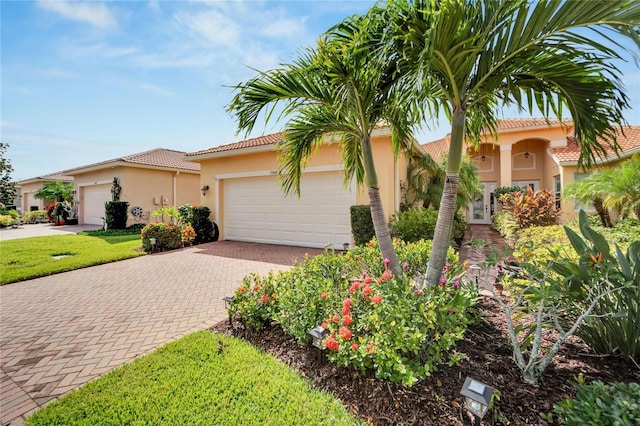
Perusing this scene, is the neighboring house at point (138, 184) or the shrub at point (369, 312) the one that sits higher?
the neighboring house at point (138, 184)

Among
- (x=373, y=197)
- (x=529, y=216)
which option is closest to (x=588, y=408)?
(x=373, y=197)

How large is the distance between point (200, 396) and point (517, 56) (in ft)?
15.7

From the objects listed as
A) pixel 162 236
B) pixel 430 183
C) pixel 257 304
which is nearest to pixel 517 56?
pixel 257 304

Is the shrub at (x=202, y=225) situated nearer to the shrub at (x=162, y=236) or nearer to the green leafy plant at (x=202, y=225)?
the green leafy plant at (x=202, y=225)

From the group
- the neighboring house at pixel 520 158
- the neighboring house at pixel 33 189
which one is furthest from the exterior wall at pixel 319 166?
the neighboring house at pixel 33 189

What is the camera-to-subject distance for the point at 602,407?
1697 millimetres

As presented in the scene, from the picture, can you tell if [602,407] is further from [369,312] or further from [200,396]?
[200,396]

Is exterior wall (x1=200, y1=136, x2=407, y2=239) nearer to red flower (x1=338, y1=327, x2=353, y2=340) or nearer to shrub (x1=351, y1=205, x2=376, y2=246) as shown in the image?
shrub (x1=351, y1=205, x2=376, y2=246)

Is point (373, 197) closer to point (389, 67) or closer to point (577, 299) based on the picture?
point (389, 67)

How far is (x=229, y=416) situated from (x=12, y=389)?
8.26ft

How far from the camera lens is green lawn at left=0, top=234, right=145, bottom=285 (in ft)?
24.4

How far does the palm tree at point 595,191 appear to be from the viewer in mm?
7617

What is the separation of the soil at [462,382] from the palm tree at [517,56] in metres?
1.00

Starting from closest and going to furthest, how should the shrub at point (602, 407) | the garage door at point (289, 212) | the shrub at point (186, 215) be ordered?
the shrub at point (602, 407)
the garage door at point (289, 212)
the shrub at point (186, 215)
